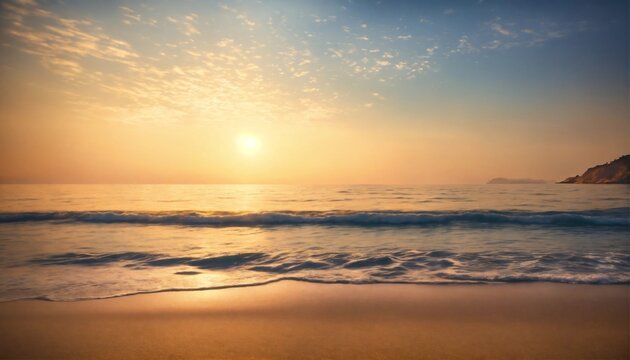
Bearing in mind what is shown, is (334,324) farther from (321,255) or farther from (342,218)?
(342,218)

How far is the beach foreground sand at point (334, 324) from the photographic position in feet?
13.3

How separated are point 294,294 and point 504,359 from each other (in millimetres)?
3490

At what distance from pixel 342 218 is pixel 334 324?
52.5ft

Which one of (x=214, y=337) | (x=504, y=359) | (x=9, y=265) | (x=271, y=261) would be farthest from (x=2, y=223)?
(x=504, y=359)

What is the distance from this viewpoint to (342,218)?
20.8 metres

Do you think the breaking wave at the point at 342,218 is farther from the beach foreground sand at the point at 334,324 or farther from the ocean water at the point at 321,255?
the beach foreground sand at the point at 334,324

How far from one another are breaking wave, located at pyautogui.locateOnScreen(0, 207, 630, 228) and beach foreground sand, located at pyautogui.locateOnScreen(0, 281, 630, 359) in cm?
1300

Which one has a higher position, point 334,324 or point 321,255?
point 334,324

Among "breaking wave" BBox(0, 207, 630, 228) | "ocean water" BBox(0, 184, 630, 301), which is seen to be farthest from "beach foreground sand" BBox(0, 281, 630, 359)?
"breaking wave" BBox(0, 207, 630, 228)

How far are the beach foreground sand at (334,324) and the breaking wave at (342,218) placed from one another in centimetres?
1300

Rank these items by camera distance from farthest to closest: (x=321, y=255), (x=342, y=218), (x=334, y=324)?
(x=342, y=218)
(x=321, y=255)
(x=334, y=324)

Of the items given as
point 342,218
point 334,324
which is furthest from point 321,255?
point 342,218

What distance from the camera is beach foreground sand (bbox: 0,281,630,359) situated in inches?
159

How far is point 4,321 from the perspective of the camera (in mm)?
5102
